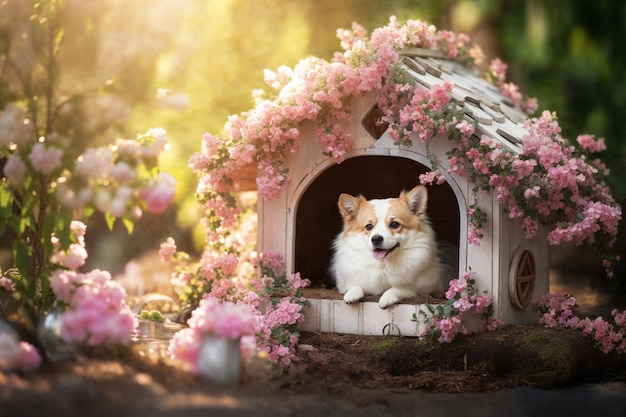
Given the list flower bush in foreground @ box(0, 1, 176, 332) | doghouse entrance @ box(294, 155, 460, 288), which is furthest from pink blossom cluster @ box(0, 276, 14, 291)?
doghouse entrance @ box(294, 155, 460, 288)

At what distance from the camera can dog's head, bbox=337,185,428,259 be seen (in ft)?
18.5

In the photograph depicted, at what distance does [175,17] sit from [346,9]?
6985mm

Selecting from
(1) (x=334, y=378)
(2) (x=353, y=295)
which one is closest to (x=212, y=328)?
(1) (x=334, y=378)

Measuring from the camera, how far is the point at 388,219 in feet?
18.8

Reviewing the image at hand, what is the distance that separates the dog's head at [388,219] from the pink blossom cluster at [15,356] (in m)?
2.73

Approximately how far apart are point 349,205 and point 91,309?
2.71 meters

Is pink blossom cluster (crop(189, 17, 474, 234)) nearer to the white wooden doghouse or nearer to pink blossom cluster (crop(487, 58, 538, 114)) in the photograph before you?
the white wooden doghouse

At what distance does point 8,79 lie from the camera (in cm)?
403

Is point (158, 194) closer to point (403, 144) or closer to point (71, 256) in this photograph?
point (71, 256)

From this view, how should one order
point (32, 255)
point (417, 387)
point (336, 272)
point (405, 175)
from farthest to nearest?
point (405, 175) → point (336, 272) → point (417, 387) → point (32, 255)

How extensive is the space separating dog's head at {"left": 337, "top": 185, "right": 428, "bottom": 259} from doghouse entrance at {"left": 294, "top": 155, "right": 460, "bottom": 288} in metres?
0.65

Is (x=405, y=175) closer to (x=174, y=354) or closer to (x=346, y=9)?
(x=174, y=354)

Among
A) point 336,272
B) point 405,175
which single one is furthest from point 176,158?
point 336,272

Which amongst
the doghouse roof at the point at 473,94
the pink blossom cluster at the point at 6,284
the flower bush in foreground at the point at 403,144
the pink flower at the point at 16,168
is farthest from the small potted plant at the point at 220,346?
the doghouse roof at the point at 473,94
